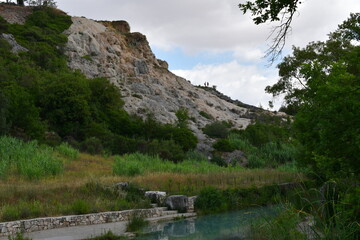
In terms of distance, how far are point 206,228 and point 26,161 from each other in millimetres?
12604

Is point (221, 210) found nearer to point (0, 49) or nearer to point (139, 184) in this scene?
point (139, 184)

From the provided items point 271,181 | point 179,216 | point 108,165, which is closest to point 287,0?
point 179,216

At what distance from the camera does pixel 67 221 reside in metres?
14.2

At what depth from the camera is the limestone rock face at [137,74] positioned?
181ft

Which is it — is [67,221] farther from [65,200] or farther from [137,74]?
[137,74]

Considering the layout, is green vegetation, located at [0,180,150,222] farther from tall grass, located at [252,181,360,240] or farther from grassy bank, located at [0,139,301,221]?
tall grass, located at [252,181,360,240]

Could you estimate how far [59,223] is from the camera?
45.8ft

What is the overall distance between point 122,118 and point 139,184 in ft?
80.5

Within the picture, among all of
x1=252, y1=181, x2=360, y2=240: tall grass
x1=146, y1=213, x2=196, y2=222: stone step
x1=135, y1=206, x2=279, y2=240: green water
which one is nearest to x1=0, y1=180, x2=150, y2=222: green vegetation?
x1=146, y1=213, x2=196, y2=222: stone step

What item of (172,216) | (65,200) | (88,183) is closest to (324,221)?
(65,200)

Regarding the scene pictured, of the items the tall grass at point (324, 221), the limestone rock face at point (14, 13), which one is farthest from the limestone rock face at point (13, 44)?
the tall grass at point (324, 221)

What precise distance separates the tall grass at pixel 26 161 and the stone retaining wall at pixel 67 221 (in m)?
6.73

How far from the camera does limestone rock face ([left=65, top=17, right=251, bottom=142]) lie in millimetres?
55103

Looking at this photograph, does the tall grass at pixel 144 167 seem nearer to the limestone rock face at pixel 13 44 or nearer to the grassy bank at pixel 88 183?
the grassy bank at pixel 88 183
